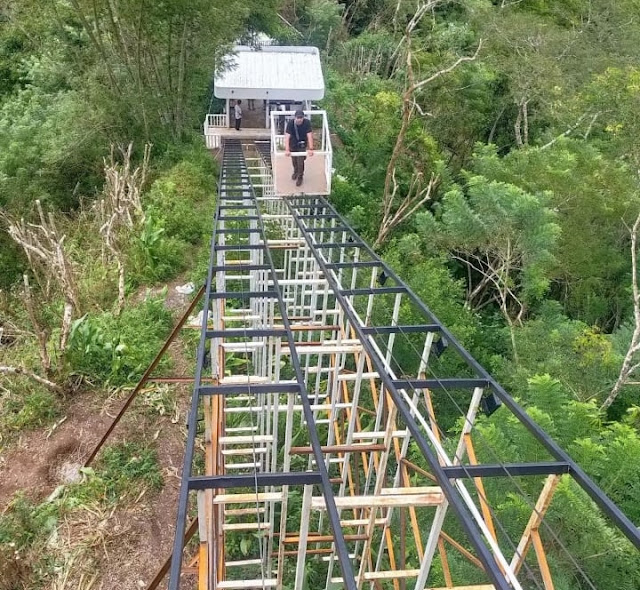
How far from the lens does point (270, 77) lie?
1739 centimetres

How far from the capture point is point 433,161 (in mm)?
13062

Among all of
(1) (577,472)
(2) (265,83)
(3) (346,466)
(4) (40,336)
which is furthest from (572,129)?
(1) (577,472)

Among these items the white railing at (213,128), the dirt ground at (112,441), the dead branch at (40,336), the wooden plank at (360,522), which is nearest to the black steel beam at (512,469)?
the wooden plank at (360,522)

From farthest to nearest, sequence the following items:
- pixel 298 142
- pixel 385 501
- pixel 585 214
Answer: pixel 585 214
pixel 298 142
pixel 385 501

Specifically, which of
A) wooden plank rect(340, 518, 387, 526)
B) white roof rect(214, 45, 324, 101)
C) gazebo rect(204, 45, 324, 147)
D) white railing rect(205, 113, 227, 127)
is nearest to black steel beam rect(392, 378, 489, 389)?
wooden plank rect(340, 518, 387, 526)

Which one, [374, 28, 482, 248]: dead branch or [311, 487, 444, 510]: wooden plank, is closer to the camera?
[311, 487, 444, 510]: wooden plank

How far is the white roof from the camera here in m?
16.7

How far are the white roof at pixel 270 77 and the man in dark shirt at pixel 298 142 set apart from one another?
25.1 ft

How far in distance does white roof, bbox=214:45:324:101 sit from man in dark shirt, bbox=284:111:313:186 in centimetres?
765

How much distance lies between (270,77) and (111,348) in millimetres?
12774

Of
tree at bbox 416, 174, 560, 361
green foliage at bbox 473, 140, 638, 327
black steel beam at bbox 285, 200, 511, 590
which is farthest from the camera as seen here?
green foliage at bbox 473, 140, 638, 327

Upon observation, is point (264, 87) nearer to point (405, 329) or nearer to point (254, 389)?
point (405, 329)

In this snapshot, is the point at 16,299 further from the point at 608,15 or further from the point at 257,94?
the point at 608,15

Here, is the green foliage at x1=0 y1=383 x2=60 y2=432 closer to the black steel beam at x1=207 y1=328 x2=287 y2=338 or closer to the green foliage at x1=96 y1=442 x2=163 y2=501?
the green foliage at x1=96 y1=442 x2=163 y2=501
